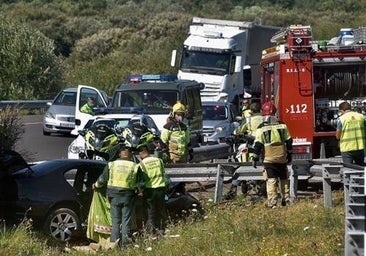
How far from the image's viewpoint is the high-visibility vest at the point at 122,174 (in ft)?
40.4

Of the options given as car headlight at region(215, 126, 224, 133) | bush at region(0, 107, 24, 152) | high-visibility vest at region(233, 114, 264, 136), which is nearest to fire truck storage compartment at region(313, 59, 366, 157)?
high-visibility vest at region(233, 114, 264, 136)

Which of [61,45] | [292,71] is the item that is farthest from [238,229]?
[61,45]

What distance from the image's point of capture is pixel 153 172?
12.8m

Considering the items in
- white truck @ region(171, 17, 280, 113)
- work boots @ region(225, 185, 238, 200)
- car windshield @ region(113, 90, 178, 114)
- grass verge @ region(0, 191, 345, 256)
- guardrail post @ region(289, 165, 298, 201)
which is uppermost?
white truck @ region(171, 17, 280, 113)

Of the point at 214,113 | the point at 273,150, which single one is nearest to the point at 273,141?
the point at 273,150

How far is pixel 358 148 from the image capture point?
49.5 ft

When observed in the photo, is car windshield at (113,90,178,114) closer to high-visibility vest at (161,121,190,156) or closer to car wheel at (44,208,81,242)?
high-visibility vest at (161,121,190,156)

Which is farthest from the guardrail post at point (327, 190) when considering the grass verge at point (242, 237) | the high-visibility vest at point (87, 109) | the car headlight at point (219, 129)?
the high-visibility vest at point (87, 109)

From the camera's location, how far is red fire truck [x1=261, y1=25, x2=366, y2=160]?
55.3 feet

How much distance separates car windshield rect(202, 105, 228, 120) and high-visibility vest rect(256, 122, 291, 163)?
12024mm

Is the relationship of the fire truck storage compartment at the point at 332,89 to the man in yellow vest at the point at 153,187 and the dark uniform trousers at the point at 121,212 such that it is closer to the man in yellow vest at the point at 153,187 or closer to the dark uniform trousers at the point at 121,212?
the man in yellow vest at the point at 153,187

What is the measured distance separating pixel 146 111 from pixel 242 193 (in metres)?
4.82

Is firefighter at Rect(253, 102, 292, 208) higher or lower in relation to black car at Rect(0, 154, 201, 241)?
higher

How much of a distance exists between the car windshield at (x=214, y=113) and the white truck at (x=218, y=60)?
524cm
